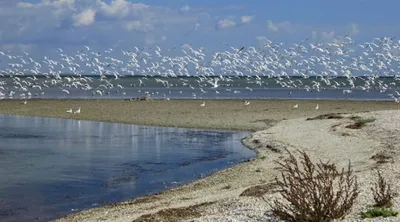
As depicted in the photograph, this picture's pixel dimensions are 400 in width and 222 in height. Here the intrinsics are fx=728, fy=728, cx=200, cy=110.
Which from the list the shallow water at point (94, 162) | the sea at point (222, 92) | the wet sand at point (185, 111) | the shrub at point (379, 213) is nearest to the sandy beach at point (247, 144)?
the wet sand at point (185, 111)

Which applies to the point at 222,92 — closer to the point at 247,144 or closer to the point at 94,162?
the point at 247,144

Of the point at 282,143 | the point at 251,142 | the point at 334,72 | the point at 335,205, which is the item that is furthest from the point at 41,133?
the point at 334,72

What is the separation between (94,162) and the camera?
24891 mm

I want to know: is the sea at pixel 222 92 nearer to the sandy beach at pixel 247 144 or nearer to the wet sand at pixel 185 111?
the wet sand at pixel 185 111

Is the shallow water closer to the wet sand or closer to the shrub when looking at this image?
the wet sand

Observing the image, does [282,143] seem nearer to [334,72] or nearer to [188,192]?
[188,192]

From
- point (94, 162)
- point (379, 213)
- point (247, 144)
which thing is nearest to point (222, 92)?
point (247, 144)

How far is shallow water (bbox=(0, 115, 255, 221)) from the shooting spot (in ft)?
58.7

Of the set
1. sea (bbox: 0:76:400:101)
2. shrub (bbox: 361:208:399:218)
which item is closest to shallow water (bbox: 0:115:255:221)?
shrub (bbox: 361:208:399:218)

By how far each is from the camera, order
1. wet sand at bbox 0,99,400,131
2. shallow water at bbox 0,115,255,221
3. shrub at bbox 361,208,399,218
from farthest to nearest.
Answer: wet sand at bbox 0,99,400,131
shallow water at bbox 0,115,255,221
shrub at bbox 361,208,399,218

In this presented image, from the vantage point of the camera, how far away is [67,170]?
75.3 feet

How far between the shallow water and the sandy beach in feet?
3.90

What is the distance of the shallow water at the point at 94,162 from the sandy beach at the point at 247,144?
119 cm

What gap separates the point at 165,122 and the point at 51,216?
26354 mm
